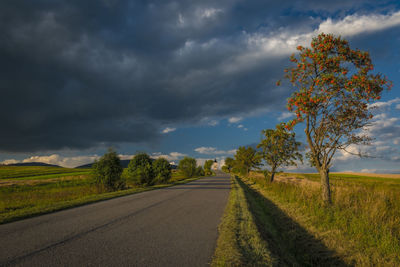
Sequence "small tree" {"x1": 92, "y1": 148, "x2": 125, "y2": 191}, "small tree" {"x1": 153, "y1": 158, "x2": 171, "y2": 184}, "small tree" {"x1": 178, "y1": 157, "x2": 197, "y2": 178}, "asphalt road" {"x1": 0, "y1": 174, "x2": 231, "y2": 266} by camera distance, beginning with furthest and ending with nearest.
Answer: "small tree" {"x1": 178, "y1": 157, "x2": 197, "y2": 178}
"small tree" {"x1": 153, "y1": 158, "x2": 171, "y2": 184}
"small tree" {"x1": 92, "y1": 148, "x2": 125, "y2": 191}
"asphalt road" {"x1": 0, "y1": 174, "x2": 231, "y2": 266}

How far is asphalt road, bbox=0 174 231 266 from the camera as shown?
162 inches

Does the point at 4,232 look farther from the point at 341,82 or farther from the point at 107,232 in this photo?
the point at 341,82

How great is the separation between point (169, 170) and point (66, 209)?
2251 centimetres

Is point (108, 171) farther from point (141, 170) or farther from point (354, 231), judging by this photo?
point (354, 231)

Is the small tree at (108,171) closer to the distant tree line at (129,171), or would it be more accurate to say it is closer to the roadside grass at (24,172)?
the distant tree line at (129,171)

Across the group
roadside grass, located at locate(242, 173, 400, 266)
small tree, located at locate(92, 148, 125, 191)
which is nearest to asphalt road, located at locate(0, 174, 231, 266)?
roadside grass, located at locate(242, 173, 400, 266)

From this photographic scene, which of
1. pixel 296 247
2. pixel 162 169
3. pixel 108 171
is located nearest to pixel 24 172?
pixel 162 169

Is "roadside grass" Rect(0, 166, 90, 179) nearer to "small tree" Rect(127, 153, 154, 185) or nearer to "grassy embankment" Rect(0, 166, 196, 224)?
"grassy embankment" Rect(0, 166, 196, 224)

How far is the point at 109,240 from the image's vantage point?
5.19 meters

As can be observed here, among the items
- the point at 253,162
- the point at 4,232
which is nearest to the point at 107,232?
the point at 4,232

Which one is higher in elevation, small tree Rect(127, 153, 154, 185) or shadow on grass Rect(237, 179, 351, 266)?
small tree Rect(127, 153, 154, 185)

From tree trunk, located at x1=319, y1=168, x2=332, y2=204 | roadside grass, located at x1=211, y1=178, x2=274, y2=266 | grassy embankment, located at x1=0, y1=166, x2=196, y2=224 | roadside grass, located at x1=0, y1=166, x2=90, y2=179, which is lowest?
roadside grass, located at x1=0, y1=166, x2=90, y2=179

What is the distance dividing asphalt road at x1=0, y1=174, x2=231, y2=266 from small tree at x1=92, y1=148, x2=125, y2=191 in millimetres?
12726

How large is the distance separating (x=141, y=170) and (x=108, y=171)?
18.3ft
